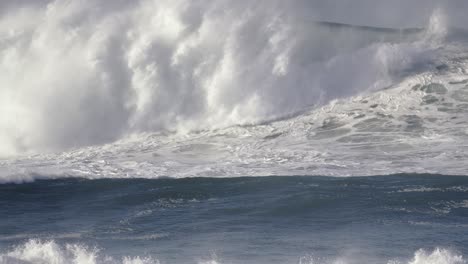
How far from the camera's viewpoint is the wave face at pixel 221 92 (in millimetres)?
20078

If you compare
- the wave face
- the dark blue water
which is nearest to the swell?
the wave face

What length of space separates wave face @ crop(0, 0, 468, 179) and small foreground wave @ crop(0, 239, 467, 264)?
5002 mm

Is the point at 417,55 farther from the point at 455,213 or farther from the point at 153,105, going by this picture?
the point at 455,213

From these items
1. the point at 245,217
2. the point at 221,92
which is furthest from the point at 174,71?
the point at 245,217

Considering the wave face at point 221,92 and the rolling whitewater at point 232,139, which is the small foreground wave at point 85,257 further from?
the wave face at point 221,92

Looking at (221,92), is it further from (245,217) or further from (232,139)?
(245,217)

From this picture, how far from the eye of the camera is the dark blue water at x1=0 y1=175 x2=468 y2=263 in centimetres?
1352

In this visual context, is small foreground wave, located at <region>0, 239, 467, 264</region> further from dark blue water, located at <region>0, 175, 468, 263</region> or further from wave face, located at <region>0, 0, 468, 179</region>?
wave face, located at <region>0, 0, 468, 179</region>

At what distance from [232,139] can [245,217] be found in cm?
609

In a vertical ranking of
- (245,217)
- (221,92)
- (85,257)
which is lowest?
(85,257)

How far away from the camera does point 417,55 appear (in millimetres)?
26078

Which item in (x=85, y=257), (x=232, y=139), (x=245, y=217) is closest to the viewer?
(x=85, y=257)

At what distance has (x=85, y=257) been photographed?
44.0 ft

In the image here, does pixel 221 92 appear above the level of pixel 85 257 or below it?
above
